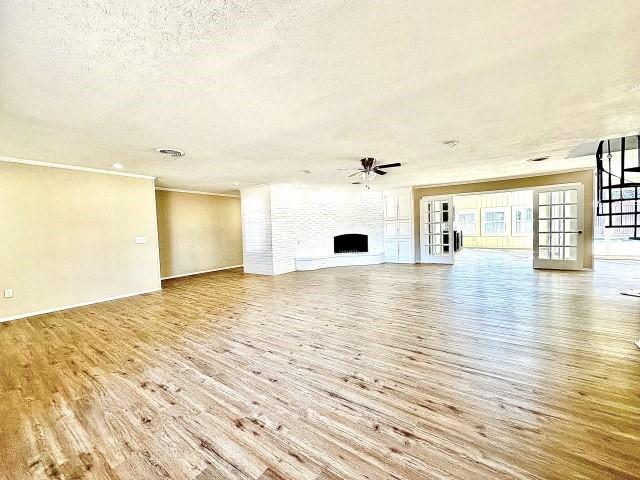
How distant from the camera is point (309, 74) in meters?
2.11

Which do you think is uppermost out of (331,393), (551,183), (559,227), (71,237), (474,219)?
(551,183)

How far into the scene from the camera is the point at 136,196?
18.7 feet

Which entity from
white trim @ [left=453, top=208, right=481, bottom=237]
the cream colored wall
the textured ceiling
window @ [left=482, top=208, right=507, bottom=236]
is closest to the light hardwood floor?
the textured ceiling

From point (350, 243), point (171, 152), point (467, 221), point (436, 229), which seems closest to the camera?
point (171, 152)

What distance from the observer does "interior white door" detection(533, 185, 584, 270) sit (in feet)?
21.5

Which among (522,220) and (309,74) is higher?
(309,74)

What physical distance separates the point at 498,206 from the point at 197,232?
12.5 metres

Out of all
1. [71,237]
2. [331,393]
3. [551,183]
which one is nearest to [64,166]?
[71,237]

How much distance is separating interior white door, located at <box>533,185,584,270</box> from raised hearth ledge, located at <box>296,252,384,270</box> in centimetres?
421

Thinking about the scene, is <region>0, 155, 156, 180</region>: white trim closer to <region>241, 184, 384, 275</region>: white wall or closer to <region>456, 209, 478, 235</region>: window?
<region>241, 184, 384, 275</region>: white wall

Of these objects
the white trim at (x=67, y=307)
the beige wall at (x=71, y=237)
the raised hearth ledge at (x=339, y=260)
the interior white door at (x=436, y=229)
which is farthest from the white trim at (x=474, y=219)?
the white trim at (x=67, y=307)

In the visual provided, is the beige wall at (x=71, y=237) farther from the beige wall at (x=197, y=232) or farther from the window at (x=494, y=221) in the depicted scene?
the window at (x=494, y=221)

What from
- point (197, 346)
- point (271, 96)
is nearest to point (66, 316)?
point (197, 346)

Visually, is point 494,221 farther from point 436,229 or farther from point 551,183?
point 551,183
